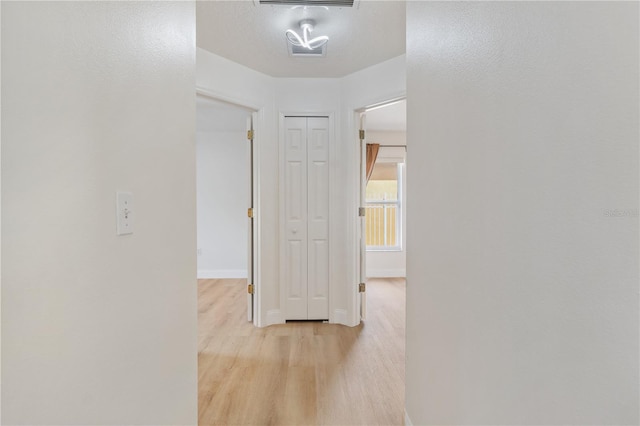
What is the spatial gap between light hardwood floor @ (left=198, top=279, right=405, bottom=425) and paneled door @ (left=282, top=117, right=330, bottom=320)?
0.88 feet

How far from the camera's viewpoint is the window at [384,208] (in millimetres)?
5523

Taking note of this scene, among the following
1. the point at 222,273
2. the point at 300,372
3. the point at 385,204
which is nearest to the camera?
the point at 300,372

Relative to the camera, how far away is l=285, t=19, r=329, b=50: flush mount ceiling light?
Answer: 2256mm

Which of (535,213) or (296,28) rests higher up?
(296,28)

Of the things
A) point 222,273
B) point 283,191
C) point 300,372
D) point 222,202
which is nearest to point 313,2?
point 283,191

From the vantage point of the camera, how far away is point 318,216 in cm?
331

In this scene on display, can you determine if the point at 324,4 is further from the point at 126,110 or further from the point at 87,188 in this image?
the point at 87,188

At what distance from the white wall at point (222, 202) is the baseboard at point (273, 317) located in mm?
2226

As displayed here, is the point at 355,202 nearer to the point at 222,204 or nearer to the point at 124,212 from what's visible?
the point at 124,212

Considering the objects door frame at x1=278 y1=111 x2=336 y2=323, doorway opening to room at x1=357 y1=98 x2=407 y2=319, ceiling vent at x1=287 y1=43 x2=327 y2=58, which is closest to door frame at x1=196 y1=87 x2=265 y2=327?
door frame at x1=278 y1=111 x2=336 y2=323

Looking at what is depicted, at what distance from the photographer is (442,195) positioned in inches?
49.1

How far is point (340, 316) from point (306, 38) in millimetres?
2459

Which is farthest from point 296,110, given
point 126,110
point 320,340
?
point 126,110

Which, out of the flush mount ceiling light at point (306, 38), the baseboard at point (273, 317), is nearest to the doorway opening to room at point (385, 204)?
the baseboard at point (273, 317)
